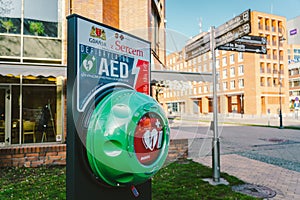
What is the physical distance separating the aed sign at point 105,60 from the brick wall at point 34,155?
3770 mm

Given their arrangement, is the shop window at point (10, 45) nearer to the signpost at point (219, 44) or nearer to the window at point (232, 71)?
the signpost at point (219, 44)

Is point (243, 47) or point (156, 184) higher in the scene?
point (243, 47)

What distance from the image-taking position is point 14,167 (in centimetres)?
604

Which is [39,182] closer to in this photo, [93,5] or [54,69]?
[54,69]

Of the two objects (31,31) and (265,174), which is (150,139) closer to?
(265,174)

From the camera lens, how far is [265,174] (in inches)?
233

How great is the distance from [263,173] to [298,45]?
6679cm

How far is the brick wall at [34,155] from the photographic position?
6.03 meters

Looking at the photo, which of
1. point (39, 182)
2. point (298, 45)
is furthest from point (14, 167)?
point (298, 45)

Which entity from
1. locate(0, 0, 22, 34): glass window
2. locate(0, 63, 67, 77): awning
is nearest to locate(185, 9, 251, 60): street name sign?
locate(0, 63, 67, 77): awning

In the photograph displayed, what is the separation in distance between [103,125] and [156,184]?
356 centimetres

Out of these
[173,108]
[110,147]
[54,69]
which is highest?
[54,69]

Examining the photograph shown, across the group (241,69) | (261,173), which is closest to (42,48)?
(261,173)

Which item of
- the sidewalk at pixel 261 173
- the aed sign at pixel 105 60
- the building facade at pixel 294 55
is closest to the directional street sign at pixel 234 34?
the sidewalk at pixel 261 173
